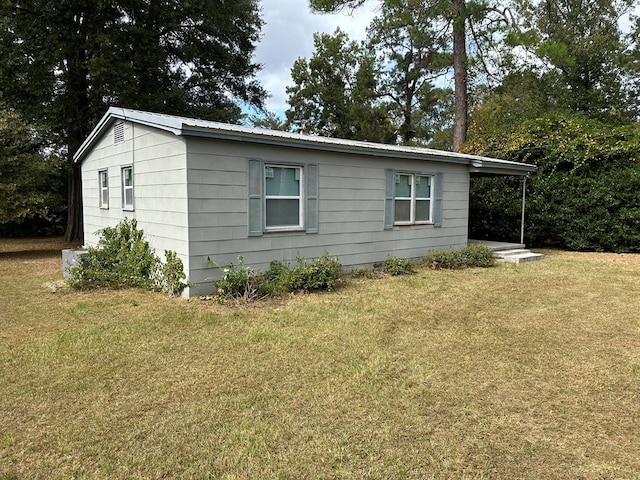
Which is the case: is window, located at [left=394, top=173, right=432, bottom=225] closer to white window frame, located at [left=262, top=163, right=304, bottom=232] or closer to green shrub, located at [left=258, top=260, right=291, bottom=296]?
white window frame, located at [left=262, top=163, right=304, bottom=232]

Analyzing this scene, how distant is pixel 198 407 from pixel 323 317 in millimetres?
2501

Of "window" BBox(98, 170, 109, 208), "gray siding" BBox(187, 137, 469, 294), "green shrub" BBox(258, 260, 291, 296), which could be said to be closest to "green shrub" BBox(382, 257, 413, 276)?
"gray siding" BBox(187, 137, 469, 294)

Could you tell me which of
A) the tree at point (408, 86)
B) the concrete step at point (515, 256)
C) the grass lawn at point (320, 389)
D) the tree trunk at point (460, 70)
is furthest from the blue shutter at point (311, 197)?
the tree at point (408, 86)

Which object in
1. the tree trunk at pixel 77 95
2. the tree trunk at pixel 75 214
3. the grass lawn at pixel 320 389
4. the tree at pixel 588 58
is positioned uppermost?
the tree at pixel 588 58

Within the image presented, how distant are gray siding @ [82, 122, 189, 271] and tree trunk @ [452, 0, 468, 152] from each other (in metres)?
11.4

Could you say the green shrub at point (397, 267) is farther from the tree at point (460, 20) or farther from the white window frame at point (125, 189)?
the tree at point (460, 20)

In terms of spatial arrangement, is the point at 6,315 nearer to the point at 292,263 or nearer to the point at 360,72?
the point at 292,263

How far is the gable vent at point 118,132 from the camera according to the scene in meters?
8.27

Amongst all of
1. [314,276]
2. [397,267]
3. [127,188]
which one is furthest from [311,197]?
[127,188]

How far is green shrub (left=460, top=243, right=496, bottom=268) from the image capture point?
938 centimetres

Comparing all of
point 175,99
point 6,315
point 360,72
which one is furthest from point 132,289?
point 360,72

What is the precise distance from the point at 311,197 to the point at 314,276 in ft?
5.05

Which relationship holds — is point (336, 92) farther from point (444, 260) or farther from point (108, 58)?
point (444, 260)

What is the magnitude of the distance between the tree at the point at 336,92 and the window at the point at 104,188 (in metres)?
16.5
